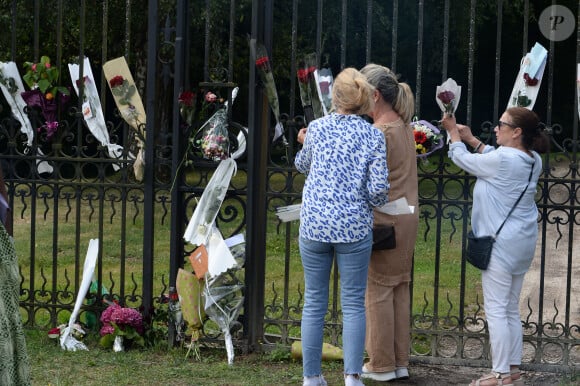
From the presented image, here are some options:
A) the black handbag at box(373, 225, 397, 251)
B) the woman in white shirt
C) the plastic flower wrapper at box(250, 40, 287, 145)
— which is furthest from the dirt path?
the plastic flower wrapper at box(250, 40, 287, 145)

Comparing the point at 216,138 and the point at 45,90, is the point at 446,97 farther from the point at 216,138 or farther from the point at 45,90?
the point at 45,90

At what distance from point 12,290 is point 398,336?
2580 millimetres

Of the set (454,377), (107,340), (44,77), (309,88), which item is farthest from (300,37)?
(454,377)

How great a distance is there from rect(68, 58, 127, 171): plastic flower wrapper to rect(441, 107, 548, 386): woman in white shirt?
8.46 ft

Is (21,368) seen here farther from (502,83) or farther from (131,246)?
(502,83)

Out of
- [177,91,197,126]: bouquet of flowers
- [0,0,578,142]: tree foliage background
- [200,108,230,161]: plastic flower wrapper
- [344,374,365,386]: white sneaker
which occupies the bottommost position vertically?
[344,374,365,386]: white sneaker

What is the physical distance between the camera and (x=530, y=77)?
6.24 meters

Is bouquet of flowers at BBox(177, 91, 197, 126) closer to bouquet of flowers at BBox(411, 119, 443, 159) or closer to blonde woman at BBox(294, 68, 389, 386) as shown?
blonde woman at BBox(294, 68, 389, 386)

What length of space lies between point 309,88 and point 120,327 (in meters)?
2.13

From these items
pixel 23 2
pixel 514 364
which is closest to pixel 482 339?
pixel 514 364

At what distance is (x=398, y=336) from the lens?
606 cm

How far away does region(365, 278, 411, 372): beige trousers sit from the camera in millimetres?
5922

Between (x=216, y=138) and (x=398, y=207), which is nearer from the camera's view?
(x=398, y=207)

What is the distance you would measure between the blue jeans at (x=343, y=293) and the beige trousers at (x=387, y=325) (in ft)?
1.46
